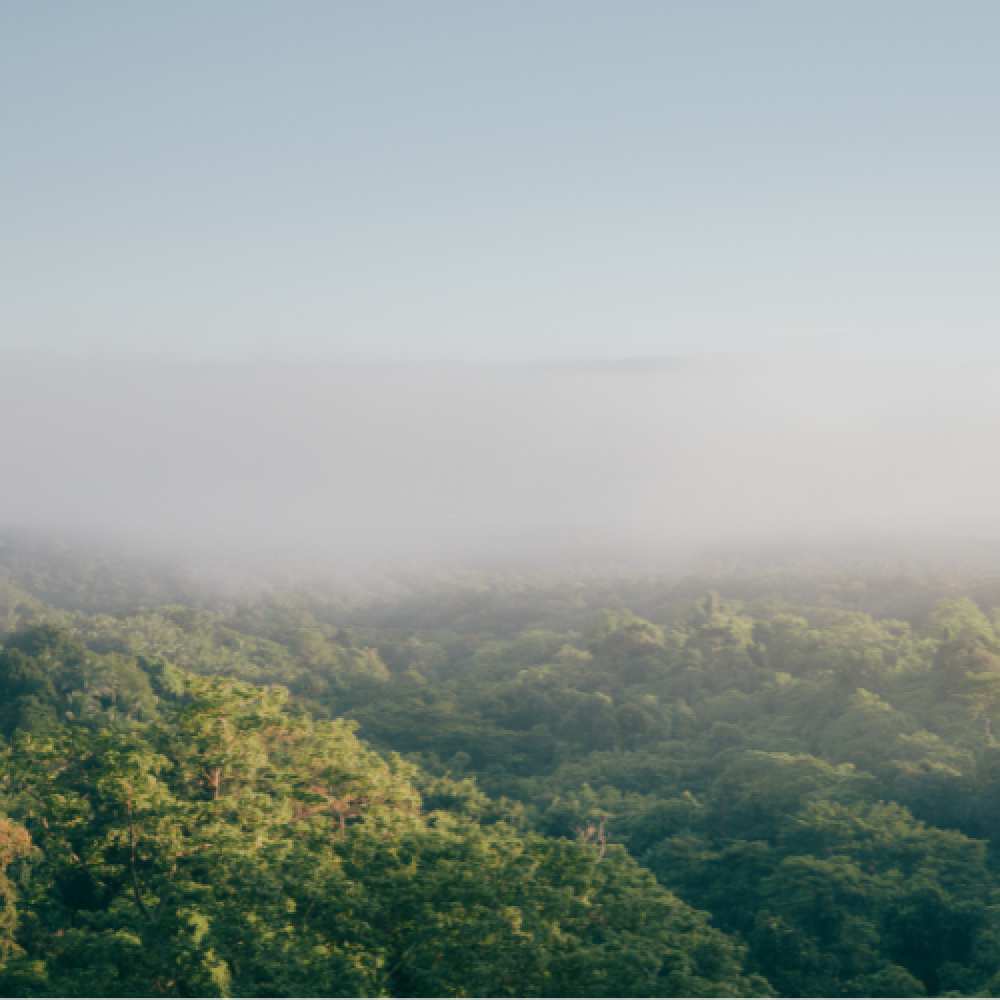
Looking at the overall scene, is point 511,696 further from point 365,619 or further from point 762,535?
point 762,535

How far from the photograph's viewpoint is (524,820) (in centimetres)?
3703

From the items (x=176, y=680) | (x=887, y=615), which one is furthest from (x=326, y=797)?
(x=887, y=615)

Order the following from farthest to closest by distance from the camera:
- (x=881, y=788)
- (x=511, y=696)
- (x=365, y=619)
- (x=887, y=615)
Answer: (x=365, y=619), (x=887, y=615), (x=511, y=696), (x=881, y=788)

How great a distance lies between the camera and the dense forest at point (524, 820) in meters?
16.4

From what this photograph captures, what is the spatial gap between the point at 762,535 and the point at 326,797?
602 ft

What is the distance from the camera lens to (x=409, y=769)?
84.9 feet

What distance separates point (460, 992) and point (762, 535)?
18970 centimetres

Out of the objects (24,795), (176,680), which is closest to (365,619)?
(176,680)

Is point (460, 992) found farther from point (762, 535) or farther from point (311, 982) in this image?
point (762, 535)

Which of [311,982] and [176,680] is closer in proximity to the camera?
[311,982]

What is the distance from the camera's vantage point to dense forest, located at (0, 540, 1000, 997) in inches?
647

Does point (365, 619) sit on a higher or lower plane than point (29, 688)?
lower

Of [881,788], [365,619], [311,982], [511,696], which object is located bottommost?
[365,619]

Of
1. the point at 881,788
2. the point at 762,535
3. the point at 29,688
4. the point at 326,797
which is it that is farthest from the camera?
the point at 762,535
